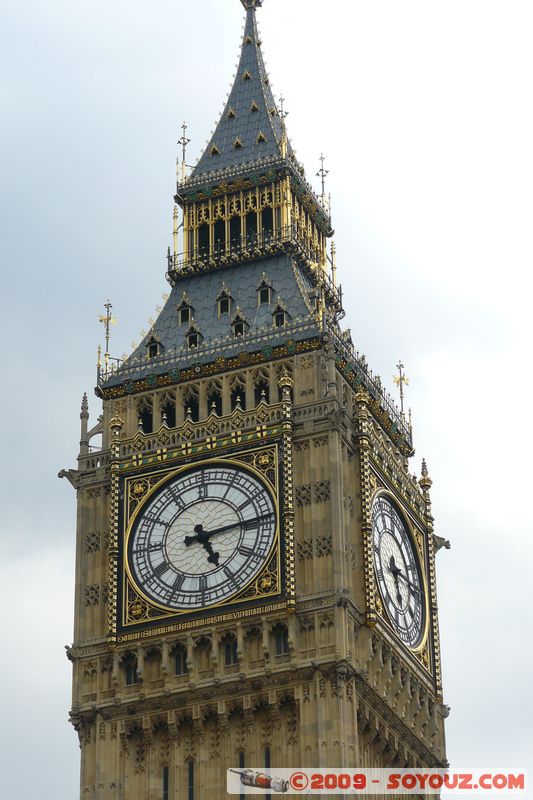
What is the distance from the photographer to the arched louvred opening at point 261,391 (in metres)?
72.1

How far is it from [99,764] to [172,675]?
113 inches

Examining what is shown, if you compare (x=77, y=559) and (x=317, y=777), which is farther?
(x=77, y=559)

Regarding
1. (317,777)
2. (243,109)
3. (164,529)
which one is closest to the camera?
(317,777)

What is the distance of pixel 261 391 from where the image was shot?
238ft

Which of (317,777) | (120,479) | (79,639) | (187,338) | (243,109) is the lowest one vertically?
(317,777)

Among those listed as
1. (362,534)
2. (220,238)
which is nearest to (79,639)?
(362,534)

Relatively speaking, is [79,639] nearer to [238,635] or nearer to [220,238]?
[238,635]

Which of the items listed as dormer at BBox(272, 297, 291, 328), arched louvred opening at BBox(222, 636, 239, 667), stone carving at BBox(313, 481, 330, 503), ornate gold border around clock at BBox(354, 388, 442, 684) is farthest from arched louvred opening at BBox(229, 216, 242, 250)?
arched louvred opening at BBox(222, 636, 239, 667)

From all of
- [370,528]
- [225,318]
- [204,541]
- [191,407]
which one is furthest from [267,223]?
[204,541]

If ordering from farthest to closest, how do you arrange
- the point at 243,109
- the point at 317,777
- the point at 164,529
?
1. the point at 243,109
2. the point at 164,529
3. the point at 317,777

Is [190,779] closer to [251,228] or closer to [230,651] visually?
[230,651]

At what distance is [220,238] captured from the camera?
257 feet

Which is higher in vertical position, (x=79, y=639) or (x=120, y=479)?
(x=120, y=479)

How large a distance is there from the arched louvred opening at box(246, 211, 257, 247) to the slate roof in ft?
2.72
